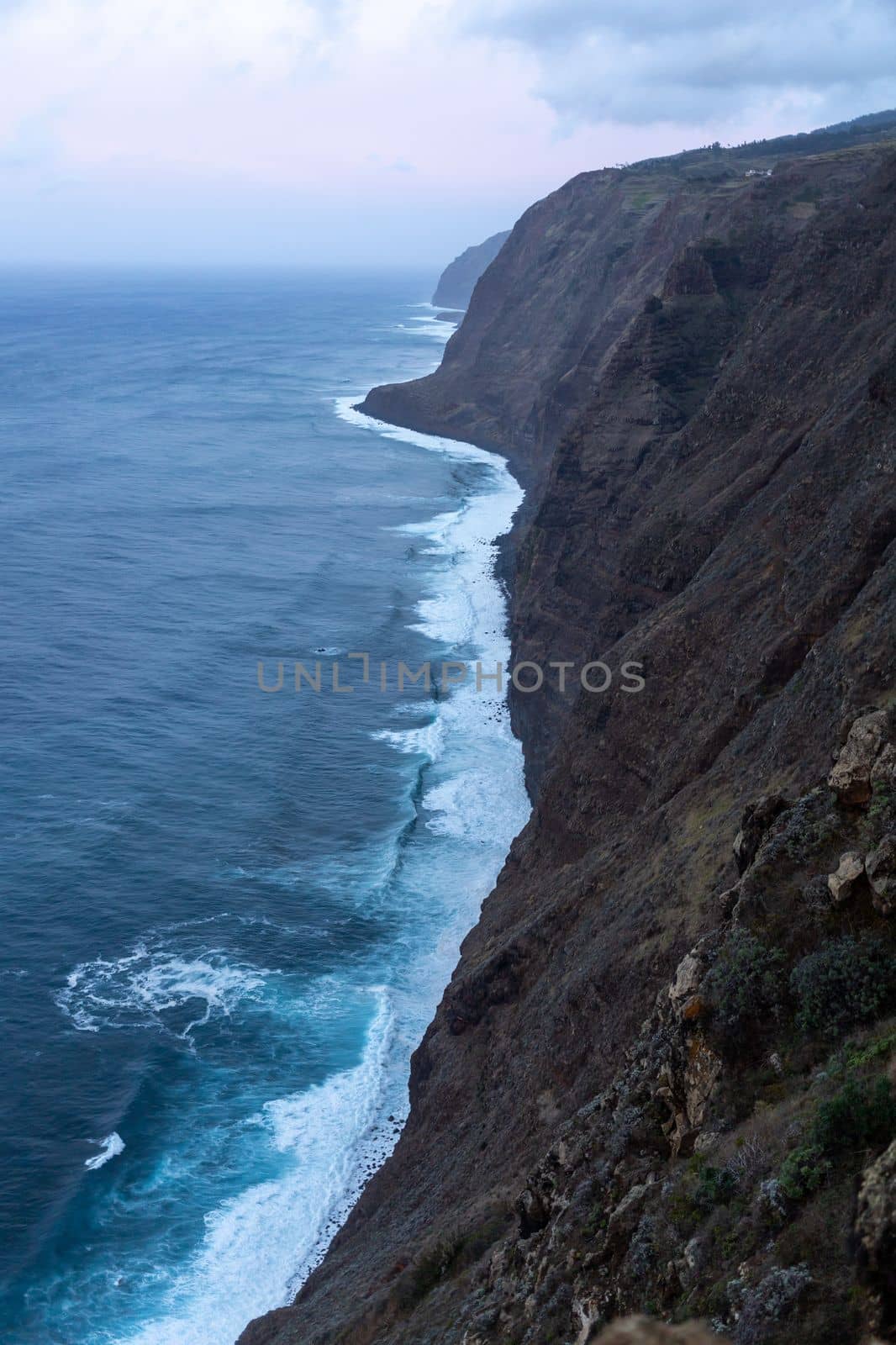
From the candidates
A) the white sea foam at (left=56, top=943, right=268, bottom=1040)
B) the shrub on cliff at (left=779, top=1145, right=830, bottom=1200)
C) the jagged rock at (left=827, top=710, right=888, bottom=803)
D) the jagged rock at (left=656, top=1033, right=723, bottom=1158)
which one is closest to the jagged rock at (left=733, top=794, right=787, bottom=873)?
the jagged rock at (left=827, top=710, right=888, bottom=803)

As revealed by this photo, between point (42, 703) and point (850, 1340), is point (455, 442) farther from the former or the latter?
point (850, 1340)

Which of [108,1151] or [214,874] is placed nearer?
[108,1151]

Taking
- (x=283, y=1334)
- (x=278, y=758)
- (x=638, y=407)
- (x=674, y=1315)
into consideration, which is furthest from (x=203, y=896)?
(x=674, y=1315)

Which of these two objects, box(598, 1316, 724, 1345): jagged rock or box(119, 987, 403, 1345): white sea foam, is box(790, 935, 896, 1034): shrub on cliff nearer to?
box(598, 1316, 724, 1345): jagged rock

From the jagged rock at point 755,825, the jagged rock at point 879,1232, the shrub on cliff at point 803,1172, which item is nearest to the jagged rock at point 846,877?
the jagged rock at point 755,825

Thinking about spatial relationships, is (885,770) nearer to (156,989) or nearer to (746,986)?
(746,986)

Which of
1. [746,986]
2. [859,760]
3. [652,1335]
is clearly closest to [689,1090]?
[746,986]
